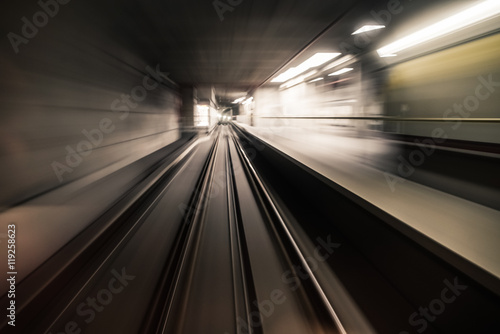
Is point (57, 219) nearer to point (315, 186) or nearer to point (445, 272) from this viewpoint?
point (315, 186)

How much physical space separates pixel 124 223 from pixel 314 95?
19.7 ft

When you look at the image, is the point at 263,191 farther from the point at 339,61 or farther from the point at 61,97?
the point at 61,97

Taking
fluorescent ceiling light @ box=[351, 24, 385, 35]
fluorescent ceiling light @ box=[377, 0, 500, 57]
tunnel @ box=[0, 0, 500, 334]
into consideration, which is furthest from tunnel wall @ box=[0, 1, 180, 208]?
fluorescent ceiling light @ box=[377, 0, 500, 57]

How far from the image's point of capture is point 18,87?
360cm

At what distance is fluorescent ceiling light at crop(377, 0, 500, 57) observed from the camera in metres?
3.05

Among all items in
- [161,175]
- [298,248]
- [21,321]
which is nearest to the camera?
[21,321]

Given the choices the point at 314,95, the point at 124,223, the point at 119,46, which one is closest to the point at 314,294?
the point at 124,223

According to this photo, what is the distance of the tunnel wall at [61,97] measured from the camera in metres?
3.51

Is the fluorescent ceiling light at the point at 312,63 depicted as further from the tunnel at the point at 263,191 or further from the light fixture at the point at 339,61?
the light fixture at the point at 339,61

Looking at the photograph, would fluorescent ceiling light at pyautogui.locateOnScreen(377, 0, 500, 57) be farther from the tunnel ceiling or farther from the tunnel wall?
the tunnel wall

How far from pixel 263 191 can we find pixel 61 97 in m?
3.88

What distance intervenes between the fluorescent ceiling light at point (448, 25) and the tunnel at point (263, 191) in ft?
0.07

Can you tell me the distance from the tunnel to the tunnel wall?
0.03 meters

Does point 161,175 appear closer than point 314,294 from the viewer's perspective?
No
